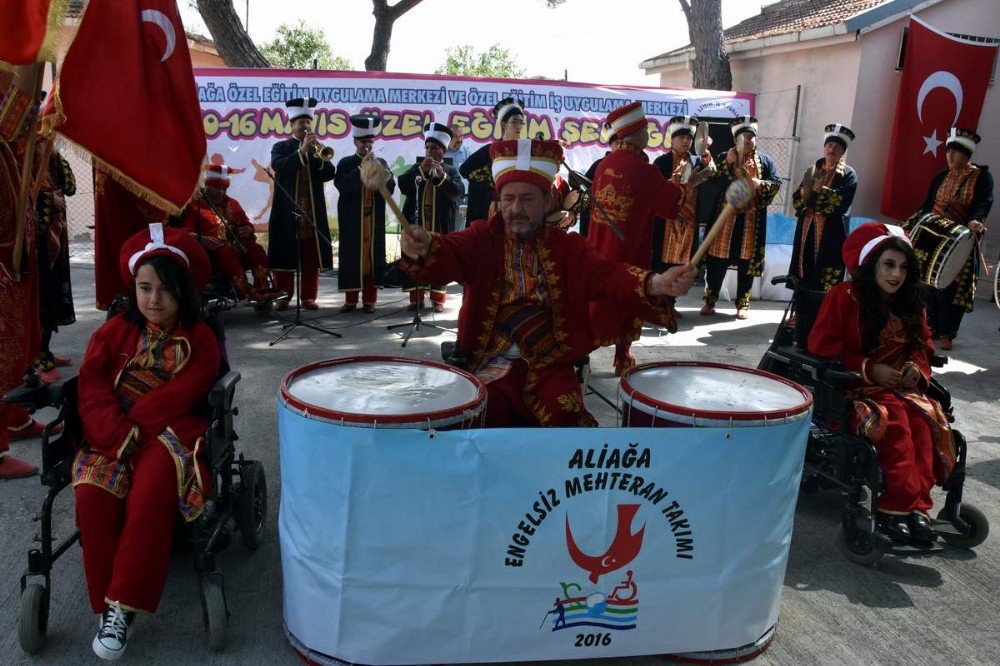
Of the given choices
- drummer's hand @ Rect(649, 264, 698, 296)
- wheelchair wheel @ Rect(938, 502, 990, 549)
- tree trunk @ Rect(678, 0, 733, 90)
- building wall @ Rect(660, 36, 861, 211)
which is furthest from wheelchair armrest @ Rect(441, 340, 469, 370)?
tree trunk @ Rect(678, 0, 733, 90)

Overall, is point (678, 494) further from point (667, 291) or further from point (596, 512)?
point (667, 291)

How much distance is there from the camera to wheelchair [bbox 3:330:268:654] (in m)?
2.65

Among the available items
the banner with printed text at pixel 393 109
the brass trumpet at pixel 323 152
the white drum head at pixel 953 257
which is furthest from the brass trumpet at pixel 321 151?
the white drum head at pixel 953 257

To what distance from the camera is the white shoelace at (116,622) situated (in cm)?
256

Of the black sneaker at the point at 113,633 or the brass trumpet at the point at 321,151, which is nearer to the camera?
the black sneaker at the point at 113,633

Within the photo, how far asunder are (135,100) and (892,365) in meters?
3.89

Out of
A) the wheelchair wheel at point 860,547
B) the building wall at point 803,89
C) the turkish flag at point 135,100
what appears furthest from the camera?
the building wall at point 803,89

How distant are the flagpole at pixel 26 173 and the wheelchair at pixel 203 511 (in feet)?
4.03

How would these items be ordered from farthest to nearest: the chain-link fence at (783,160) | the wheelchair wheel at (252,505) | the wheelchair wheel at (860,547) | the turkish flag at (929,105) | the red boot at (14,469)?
the chain-link fence at (783,160)
the turkish flag at (929,105)
the red boot at (14,469)
the wheelchair wheel at (860,547)
the wheelchair wheel at (252,505)

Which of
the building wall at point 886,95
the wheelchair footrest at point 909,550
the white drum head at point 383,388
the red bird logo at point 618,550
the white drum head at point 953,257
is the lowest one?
the wheelchair footrest at point 909,550

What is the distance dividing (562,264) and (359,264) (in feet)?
17.4

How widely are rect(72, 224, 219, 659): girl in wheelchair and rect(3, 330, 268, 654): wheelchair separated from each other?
0.27 ft

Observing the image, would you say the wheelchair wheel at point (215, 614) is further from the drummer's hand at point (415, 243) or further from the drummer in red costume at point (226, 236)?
the drummer in red costume at point (226, 236)

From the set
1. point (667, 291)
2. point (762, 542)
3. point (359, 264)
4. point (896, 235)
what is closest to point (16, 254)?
point (667, 291)
